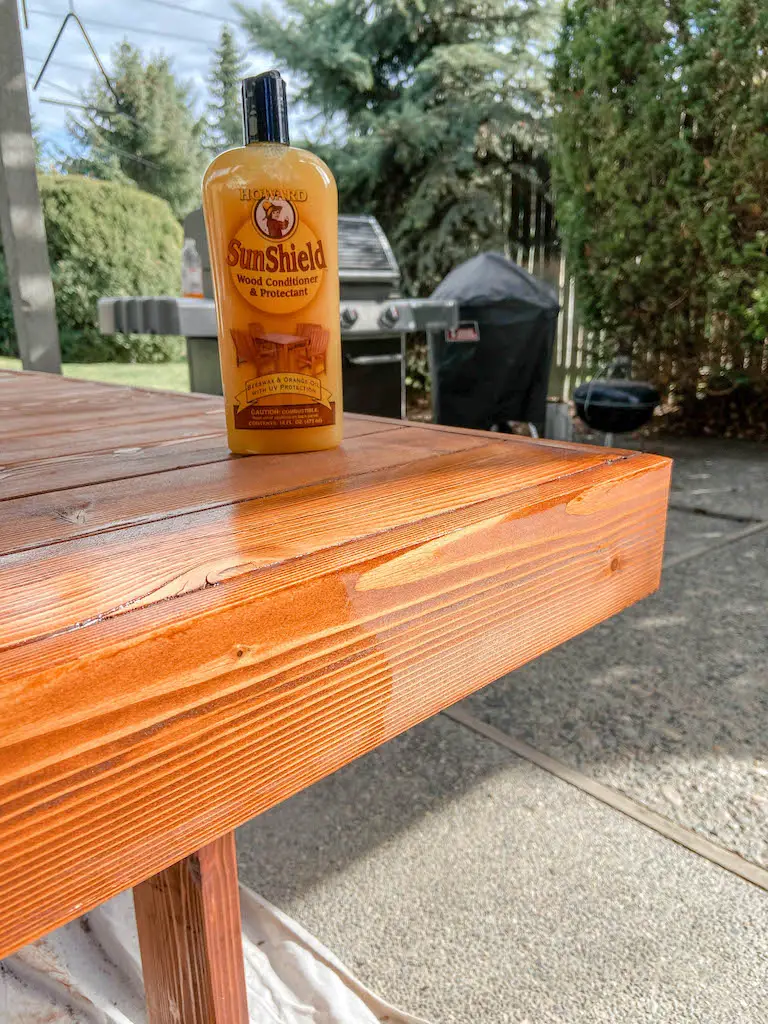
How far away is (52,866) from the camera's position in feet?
1.21

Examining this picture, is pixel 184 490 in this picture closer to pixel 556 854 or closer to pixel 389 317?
pixel 556 854

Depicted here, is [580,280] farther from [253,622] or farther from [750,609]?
[253,622]

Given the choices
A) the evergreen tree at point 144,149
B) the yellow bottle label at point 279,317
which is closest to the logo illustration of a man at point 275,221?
the yellow bottle label at point 279,317

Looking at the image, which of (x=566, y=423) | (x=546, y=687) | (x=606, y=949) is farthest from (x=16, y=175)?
(x=606, y=949)

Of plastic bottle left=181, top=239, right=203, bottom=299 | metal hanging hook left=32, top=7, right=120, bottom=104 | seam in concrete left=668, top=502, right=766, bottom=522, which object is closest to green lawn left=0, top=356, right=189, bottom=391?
metal hanging hook left=32, top=7, right=120, bottom=104

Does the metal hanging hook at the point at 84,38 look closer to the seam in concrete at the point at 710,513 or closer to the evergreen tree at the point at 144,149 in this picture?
the seam in concrete at the point at 710,513

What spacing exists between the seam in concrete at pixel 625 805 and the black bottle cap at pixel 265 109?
1.22 metres

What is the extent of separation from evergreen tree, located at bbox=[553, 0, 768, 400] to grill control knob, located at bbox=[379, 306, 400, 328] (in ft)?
6.88

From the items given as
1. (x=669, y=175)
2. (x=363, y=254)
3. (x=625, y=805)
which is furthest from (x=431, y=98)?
(x=625, y=805)

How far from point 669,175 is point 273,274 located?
176 inches

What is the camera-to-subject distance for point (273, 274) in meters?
0.70

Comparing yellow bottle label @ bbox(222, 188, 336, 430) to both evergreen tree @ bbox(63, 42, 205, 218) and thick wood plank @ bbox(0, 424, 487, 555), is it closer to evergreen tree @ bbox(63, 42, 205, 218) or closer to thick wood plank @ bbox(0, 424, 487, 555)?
thick wood plank @ bbox(0, 424, 487, 555)

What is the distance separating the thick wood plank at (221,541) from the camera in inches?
16.0

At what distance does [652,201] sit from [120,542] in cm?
473
